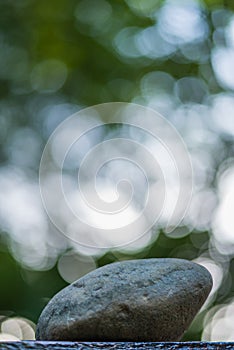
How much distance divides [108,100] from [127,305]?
1.93m

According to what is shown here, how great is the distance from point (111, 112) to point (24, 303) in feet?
3.52

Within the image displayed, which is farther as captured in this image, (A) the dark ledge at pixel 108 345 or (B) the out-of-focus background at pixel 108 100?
(B) the out-of-focus background at pixel 108 100

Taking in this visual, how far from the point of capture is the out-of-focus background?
2754 millimetres

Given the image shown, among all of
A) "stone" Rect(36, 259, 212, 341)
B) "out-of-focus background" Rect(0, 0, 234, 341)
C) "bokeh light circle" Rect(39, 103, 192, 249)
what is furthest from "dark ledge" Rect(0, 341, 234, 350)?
"bokeh light circle" Rect(39, 103, 192, 249)

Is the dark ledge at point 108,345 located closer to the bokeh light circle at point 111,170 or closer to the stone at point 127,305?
the stone at point 127,305

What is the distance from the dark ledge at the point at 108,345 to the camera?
3.20 feet

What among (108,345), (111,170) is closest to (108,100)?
(111,170)

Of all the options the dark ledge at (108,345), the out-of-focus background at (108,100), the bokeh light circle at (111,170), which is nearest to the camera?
the dark ledge at (108,345)

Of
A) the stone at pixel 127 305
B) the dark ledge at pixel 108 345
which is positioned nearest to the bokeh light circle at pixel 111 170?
the stone at pixel 127 305

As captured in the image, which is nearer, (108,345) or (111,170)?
(108,345)

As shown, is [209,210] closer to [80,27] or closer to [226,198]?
[226,198]

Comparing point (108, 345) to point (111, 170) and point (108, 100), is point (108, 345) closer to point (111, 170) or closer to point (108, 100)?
point (108, 100)

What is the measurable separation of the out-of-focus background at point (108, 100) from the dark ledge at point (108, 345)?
1739 millimetres

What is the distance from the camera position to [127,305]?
1.20m
